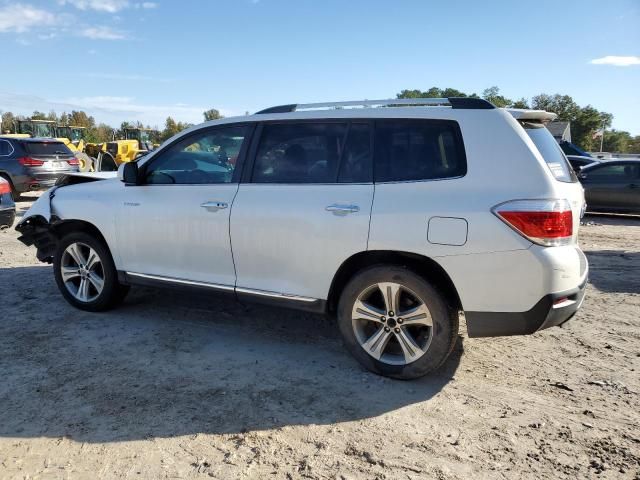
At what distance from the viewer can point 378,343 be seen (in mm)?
3682

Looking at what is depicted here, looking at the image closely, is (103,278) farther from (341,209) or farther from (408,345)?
(408,345)

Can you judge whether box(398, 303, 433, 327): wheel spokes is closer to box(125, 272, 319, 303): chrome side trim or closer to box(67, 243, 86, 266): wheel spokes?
box(125, 272, 319, 303): chrome side trim

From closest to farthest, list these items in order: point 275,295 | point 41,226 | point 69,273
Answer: point 275,295, point 69,273, point 41,226

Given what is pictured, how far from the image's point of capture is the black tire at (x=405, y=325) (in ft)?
11.3

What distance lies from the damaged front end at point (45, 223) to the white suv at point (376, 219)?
83 centimetres

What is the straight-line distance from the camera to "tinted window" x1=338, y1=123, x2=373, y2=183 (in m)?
3.71

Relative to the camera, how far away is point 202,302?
5410 mm

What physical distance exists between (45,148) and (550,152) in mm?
13695

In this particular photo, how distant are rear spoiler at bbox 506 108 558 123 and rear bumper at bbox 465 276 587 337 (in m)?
1.22

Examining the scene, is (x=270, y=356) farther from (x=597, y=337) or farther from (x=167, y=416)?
(x=597, y=337)

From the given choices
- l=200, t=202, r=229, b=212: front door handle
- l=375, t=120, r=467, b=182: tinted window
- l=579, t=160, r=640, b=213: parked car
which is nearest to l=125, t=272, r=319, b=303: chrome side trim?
l=200, t=202, r=229, b=212: front door handle

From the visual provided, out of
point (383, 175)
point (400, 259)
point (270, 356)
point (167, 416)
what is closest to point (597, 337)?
point (400, 259)

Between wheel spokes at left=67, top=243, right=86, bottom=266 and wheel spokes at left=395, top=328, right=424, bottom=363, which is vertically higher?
wheel spokes at left=67, top=243, right=86, bottom=266

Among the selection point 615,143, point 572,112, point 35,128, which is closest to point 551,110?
point 572,112
